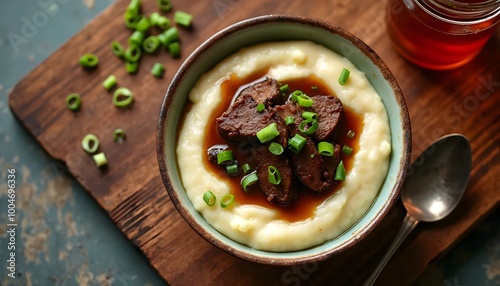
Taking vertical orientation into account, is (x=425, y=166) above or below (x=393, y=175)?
below

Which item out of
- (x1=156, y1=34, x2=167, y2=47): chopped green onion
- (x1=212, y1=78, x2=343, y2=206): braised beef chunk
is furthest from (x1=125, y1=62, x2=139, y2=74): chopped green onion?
(x1=212, y1=78, x2=343, y2=206): braised beef chunk

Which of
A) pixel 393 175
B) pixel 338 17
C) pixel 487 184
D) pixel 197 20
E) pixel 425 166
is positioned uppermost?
pixel 197 20

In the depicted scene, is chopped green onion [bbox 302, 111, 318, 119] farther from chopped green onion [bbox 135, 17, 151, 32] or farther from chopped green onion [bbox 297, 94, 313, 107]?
chopped green onion [bbox 135, 17, 151, 32]

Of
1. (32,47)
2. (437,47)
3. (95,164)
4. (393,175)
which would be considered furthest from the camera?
(32,47)

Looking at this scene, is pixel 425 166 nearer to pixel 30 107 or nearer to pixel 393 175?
pixel 393 175

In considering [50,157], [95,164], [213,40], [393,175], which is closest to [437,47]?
[393,175]

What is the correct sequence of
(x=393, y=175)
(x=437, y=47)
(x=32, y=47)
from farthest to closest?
1. (x=32, y=47)
2. (x=437, y=47)
3. (x=393, y=175)

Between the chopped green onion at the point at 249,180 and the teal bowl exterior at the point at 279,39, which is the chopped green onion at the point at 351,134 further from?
the chopped green onion at the point at 249,180

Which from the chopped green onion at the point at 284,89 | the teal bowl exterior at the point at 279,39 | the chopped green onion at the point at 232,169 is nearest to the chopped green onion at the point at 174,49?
the teal bowl exterior at the point at 279,39

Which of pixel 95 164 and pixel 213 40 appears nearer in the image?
pixel 213 40
